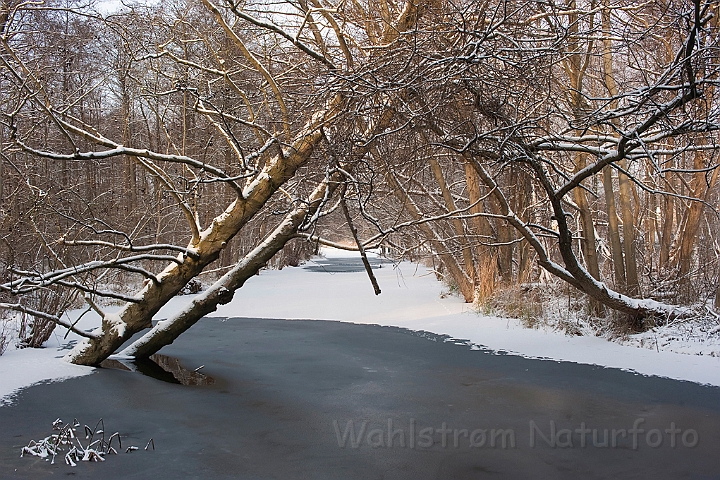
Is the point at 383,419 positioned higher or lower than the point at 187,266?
lower

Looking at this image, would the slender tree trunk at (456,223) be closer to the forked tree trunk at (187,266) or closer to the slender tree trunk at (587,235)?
the slender tree trunk at (587,235)

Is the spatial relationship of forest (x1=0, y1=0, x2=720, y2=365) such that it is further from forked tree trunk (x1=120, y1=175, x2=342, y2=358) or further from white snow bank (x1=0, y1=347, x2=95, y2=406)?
white snow bank (x1=0, y1=347, x2=95, y2=406)

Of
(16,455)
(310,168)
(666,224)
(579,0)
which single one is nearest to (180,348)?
(310,168)

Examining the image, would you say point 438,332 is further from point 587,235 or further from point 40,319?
point 40,319

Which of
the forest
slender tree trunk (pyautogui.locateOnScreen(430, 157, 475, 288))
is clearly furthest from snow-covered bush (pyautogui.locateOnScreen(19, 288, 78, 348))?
slender tree trunk (pyautogui.locateOnScreen(430, 157, 475, 288))

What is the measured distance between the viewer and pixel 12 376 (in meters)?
6.57

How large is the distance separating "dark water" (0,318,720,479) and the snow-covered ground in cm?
47

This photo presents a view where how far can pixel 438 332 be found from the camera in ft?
34.9

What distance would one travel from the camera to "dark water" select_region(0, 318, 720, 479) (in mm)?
4359

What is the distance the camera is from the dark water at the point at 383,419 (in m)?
4.36

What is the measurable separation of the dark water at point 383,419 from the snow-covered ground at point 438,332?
467 millimetres

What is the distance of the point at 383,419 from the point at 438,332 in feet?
17.1

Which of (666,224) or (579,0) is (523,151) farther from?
(579,0)

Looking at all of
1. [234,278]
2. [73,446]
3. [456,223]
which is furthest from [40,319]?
[456,223]
